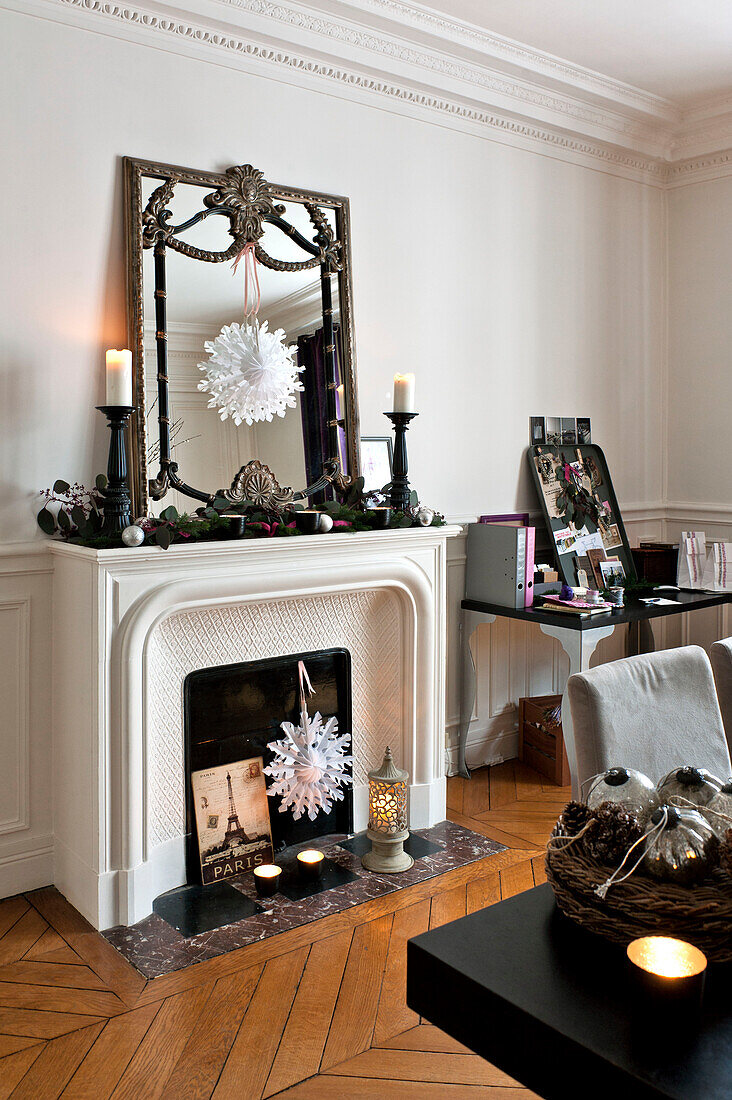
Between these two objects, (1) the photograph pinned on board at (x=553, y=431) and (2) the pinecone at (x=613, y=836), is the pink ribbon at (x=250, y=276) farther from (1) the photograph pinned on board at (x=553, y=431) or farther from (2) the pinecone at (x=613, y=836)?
(2) the pinecone at (x=613, y=836)

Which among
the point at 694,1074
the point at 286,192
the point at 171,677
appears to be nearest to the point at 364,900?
the point at 171,677

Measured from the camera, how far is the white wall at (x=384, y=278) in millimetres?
2594

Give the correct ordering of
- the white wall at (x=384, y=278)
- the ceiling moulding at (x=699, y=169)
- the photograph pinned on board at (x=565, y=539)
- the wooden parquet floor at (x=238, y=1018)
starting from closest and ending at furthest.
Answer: the wooden parquet floor at (x=238, y=1018), the white wall at (x=384, y=278), the photograph pinned on board at (x=565, y=539), the ceiling moulding at (x=699, y=169)

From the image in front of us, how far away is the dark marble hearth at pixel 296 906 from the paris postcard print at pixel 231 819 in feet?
0.26

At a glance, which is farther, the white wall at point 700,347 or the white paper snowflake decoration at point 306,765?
the white wall at point 700,347

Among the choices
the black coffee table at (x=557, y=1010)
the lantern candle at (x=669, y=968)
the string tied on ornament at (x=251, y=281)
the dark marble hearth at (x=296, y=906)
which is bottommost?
the dark marble hearth at (x=296, y=906)

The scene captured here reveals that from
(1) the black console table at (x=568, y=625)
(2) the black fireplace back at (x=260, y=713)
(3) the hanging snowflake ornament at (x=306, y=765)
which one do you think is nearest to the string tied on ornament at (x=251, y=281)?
(2) the black fireplace back at (x=260, y=713)

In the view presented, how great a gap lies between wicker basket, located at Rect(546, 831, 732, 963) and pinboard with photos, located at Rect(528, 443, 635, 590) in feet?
8.74

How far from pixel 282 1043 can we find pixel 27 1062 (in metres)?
0.55

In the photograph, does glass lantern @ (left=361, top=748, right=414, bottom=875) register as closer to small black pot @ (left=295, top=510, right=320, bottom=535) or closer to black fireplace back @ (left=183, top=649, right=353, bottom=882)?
black fireplace back @ (left=183, top=649, right=353, bottom=882)

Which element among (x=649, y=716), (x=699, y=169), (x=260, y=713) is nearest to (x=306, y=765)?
(x=260, y=713)

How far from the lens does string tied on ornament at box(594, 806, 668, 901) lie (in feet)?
3.80

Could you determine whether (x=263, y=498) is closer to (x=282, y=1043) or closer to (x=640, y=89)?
(x=282, y=1043)

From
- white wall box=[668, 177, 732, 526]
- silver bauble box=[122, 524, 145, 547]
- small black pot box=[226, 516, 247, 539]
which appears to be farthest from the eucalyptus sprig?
white wall box=[668, 177, 732, 526]
